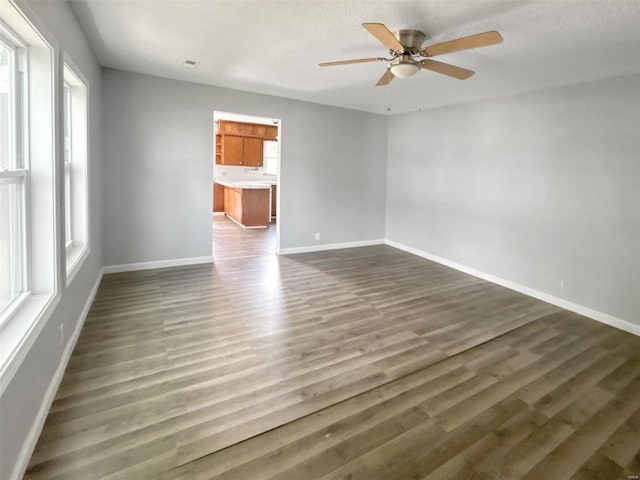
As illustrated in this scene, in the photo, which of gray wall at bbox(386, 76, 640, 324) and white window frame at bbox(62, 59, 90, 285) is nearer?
white window frame at bbox(62, 59, 90, 285)

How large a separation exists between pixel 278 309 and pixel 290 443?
1799 millimetres

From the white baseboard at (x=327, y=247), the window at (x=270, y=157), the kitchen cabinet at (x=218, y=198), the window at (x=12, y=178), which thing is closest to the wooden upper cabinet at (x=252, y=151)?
the window at (x=270, y=157)

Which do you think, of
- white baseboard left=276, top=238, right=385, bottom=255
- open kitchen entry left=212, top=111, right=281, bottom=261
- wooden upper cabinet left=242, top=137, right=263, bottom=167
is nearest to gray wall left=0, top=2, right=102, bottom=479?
white baseboard left=276, top=238, right=385, bottom=255

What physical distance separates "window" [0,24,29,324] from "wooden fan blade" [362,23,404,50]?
75.8 inches

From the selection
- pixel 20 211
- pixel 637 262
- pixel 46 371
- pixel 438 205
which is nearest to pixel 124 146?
pixel 20 211

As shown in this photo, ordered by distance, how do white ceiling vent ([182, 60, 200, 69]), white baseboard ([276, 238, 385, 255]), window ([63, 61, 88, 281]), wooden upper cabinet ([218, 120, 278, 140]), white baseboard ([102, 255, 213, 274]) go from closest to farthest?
window ([63, 61, 88, 281])
white ceiling vent ([182, 60, 200, 69])
white baseboard ([102, 255, 213, 274])
white baseboard ([276, 238, 385, 255])
wooden upper cabinet ([218, 120, 278, 140])

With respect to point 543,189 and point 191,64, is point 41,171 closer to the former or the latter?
point 191,64

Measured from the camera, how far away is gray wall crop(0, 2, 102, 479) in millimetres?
1462

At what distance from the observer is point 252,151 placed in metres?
9.69

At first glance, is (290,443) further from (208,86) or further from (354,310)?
(208,86)

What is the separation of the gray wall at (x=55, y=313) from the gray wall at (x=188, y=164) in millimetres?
489

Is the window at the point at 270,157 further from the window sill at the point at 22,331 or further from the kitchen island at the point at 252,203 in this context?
the window sill at the point at 22,331

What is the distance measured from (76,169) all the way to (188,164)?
1.70 metres

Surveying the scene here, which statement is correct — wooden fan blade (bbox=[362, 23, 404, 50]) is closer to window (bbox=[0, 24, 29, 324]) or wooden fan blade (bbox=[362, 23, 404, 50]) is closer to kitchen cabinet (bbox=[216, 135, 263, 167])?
window (bbox=[0, 24, 29, 324])
